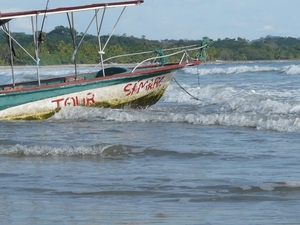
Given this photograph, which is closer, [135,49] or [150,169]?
[150,169]

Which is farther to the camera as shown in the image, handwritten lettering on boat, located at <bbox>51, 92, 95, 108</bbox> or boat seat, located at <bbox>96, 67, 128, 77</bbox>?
boat seat, located at <bbox>96, 67, 128, 77</bbox>

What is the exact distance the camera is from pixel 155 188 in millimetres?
7004

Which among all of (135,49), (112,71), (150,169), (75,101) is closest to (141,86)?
(112,71)

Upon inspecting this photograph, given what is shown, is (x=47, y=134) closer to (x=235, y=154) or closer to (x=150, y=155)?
(x=150, y=155)

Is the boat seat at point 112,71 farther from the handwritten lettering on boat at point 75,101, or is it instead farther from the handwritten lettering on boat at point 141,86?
the handwritten lettering on boat at point 75,101

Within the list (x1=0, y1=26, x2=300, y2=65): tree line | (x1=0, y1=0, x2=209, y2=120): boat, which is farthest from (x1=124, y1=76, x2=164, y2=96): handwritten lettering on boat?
(x1=0, y1=26, x2=300, y2=65): tree line

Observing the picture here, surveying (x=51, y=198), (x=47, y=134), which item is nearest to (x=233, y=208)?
(x=51, y=198)

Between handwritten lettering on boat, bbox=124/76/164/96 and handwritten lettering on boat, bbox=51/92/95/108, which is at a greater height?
handwritten lettering on boat, bbox=124/76/164/96

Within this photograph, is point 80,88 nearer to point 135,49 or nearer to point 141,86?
point 141,86

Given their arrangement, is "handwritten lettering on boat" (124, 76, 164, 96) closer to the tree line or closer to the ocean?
the ocean

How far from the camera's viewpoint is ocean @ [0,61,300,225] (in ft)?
19.5

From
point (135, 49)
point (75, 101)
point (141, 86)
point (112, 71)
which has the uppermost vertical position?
point (135, 49)

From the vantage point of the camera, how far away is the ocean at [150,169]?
5.95 m

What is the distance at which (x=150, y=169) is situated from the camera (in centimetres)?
823
